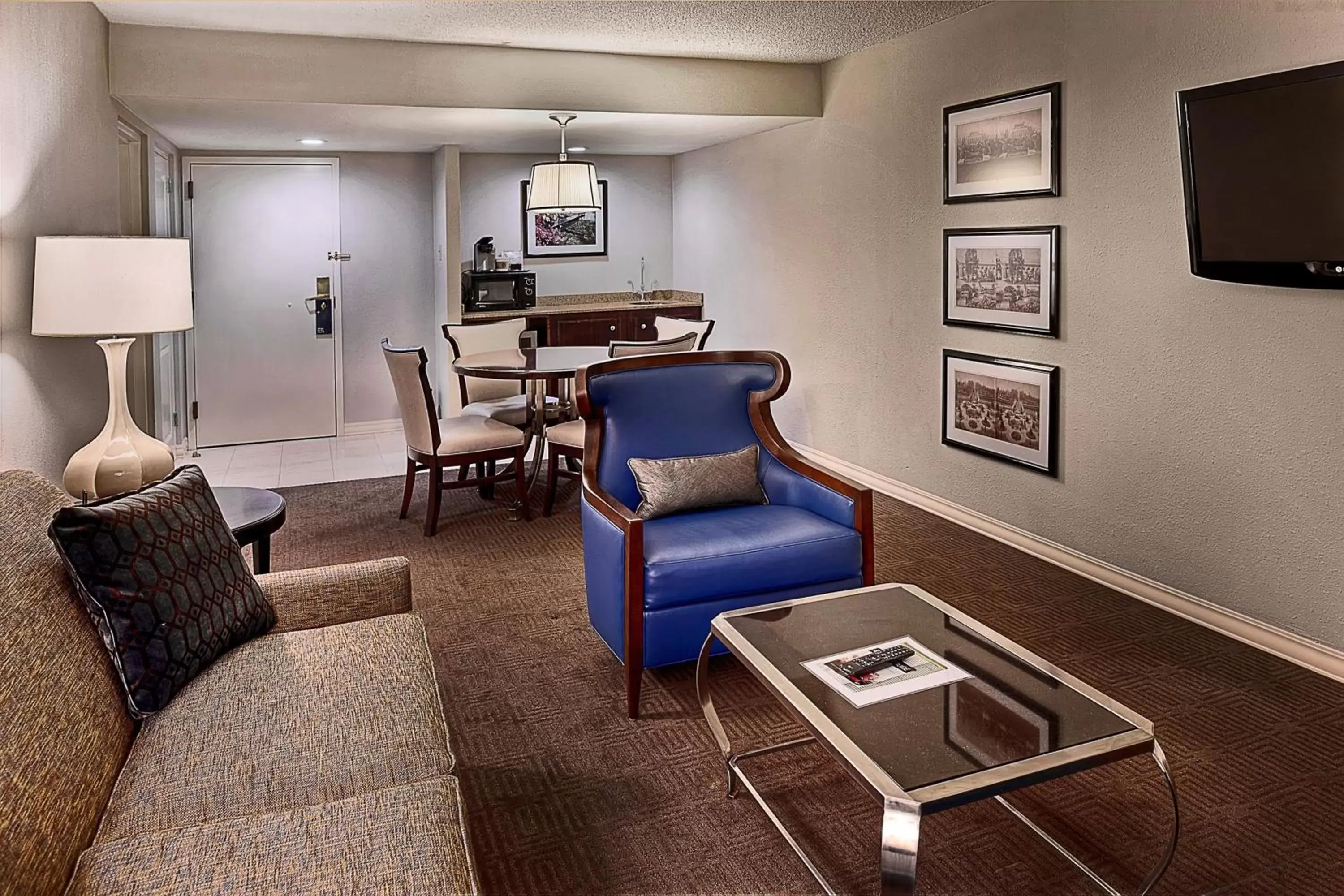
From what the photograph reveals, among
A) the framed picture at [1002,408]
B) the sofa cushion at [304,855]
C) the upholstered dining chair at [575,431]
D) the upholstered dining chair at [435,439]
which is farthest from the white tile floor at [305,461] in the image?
the sofa cushion at [304,855]

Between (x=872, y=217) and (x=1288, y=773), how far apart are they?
3.58m

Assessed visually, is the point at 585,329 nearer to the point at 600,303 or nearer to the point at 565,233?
the point at 600,303

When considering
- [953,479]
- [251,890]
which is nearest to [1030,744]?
[251,890]

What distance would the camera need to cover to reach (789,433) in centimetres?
663

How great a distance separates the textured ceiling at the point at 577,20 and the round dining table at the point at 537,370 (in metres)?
1.61

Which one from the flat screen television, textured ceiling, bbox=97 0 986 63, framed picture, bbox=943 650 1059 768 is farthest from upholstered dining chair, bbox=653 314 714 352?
framed picture, bbox=943 650 1059 768

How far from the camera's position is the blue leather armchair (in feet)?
9.76

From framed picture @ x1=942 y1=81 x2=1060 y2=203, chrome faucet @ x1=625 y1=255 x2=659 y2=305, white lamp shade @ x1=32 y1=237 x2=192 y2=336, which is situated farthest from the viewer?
chrome faucet @ x1=625 y1=255 x2=659 y2=305

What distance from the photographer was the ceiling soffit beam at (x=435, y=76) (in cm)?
459

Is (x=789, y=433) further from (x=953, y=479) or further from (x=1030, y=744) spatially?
(x=1030, y=744)

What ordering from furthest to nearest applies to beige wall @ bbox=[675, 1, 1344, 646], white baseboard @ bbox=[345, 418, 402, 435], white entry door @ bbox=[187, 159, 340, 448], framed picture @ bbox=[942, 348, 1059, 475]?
white baseboard @ bbox=[345, 418, 402, 435] → white entry door @ bbox=[187, 159, 340, 448] → framed picture @ bbox=[942, 348, 1059, 475] → beige wall @ bbox=[675, 1, 1344, 646]

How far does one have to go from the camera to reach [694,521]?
10.7ft

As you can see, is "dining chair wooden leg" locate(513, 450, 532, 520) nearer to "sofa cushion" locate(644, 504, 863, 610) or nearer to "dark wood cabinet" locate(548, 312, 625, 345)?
"sofa cushion" locate(644, 504, 863, 610)

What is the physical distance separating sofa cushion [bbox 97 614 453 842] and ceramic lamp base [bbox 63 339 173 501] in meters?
0.91
